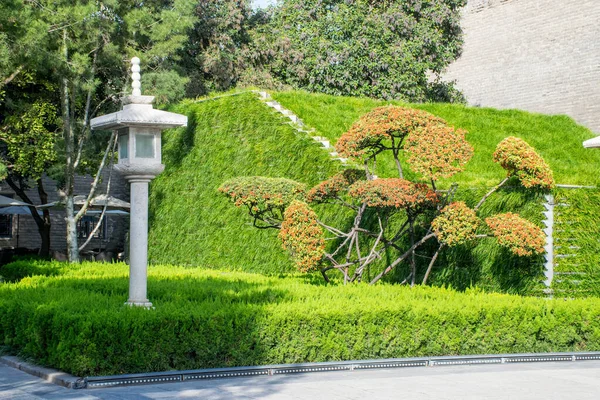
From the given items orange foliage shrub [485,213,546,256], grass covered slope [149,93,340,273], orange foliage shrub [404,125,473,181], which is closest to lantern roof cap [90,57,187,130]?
orange foliage shrub [404,125,473,181]

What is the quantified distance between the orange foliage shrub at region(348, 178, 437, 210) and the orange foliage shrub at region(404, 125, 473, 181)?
29cm

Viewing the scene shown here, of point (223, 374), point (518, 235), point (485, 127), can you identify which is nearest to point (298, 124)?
point (485, 127)

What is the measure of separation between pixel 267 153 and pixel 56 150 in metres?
6.78

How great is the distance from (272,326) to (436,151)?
4.29 metres

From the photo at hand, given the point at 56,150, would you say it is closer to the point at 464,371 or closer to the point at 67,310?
the point at 67,310

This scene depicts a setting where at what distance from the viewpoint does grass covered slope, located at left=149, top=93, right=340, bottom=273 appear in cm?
1792

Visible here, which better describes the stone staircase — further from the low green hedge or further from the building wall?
the building wall

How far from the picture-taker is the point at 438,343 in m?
10.1

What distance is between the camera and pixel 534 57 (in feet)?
95.5

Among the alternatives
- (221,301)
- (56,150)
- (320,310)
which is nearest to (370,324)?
(320,310)

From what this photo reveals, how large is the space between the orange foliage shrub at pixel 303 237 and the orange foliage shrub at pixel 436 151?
5.83 feet

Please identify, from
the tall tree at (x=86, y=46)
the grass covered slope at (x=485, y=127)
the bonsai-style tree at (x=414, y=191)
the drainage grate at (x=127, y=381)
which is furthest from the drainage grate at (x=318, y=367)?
the tall tree at (x=86, y=46)

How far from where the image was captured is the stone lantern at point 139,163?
33.4 feet

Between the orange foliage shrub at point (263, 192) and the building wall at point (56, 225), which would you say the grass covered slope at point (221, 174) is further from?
the building wall at point (56, 225)
